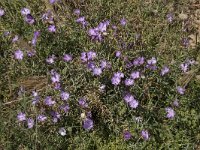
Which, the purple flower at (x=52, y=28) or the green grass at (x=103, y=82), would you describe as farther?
the purple flower at (x=52, y=28)

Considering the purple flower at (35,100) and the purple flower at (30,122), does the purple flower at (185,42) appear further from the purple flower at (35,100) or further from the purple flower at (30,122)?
the purple flower at (30,122)

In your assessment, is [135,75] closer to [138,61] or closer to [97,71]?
[138,61]

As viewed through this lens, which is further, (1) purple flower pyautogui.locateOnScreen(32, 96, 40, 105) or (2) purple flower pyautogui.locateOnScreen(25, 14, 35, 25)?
(2) purple flower pyautogui.locateOnScreen(25, 14, 35, 25)

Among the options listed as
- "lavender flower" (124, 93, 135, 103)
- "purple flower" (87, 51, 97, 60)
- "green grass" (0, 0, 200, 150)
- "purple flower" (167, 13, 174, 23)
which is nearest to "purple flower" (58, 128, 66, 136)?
"green grass" (0, 0, 200, 150)

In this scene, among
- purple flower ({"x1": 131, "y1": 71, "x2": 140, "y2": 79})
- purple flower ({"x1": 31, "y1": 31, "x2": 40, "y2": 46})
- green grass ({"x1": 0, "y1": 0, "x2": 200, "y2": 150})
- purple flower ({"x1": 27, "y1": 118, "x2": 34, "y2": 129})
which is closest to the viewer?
purple flower ({"x1": 27, "y1": 118, "x2": 34, "y2": 129})

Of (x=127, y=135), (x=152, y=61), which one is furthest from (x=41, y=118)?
(x=152, y=61)

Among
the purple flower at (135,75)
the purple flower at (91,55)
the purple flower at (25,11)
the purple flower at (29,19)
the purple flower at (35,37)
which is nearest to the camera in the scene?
the purple flower at (135,75)

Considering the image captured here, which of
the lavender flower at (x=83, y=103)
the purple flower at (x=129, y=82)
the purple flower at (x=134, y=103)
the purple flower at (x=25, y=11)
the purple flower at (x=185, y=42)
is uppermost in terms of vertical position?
the purple flower at (x=25, y=11)

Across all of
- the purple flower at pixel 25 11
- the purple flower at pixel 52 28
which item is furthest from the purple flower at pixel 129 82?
the purple flower at pixel 25 11

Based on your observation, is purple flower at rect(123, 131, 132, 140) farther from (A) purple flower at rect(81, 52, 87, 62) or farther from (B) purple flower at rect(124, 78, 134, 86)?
(A) purple flower at rect(81, 52, 87, 62)

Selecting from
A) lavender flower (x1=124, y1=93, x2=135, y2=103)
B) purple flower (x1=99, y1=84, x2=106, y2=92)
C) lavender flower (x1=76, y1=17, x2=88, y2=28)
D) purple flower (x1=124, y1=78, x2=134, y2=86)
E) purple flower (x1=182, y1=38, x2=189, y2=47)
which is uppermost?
lavender flower (x1=76, y1=17, x2=88, y2=28)
